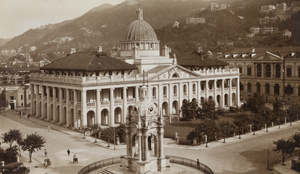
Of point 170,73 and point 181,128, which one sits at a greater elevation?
point 170,73

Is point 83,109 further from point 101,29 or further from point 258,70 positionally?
point 101,29

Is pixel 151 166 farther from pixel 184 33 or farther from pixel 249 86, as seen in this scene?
pixel 184 33

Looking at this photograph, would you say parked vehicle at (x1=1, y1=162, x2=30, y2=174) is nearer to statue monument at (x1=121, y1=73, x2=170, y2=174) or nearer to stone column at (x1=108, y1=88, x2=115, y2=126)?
statue monument at (x1=121, y1=73, x2=170, y2=174)

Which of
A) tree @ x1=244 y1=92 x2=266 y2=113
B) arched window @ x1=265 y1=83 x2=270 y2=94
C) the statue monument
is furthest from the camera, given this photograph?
arched window @ x1=265 y1=83 x2=270 y2=94

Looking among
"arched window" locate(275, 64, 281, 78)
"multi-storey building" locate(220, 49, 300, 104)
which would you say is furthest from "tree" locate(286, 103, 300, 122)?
"arched window" locate(275, 64, 281, 78)

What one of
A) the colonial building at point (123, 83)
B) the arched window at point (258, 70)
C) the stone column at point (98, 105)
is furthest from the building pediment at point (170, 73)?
the arched window at point (258, 70)

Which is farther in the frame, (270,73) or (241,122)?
(270,73)

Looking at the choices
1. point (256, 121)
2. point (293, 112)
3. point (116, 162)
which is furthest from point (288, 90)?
point (116, 162)
